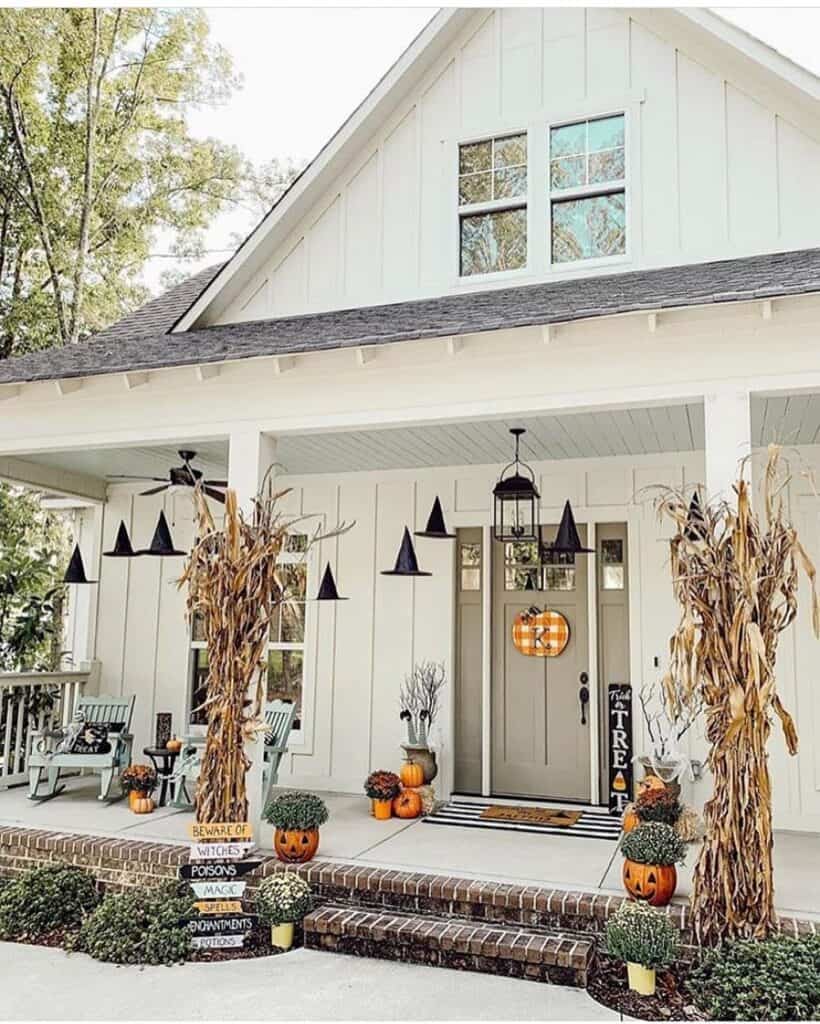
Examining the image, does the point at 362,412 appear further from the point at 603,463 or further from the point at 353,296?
the point at 603,463

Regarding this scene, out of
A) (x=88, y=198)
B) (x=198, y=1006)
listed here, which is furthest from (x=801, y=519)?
(x=88, y=198)

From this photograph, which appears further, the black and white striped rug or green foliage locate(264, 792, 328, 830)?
the black and white striped rug

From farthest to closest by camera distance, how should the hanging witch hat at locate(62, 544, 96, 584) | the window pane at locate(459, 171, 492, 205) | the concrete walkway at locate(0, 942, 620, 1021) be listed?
1. the hanging witch hat at locate(62, 544, 96, 584)
2. the window pane at locate(459, 171, 492, 205)
3. the concrete walkway at locate(0, 942, 620, 1021)

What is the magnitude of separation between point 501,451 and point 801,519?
237 centimetres

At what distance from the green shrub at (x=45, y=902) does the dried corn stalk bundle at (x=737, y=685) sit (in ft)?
11.3

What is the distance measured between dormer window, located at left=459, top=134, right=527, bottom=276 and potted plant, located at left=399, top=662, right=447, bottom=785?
3.37 metres

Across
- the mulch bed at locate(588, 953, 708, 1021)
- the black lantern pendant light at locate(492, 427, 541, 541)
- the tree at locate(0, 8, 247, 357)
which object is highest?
the tree at locate(0, 8, 247, 357)

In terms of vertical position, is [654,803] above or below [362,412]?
below

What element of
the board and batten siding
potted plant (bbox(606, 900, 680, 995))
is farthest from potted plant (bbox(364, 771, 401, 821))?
the board and batten siding

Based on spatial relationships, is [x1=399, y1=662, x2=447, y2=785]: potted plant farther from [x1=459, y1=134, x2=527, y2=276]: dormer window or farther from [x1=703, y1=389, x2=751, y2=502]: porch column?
[x1=703, y1=389, x2=751, y2=502]: porch column

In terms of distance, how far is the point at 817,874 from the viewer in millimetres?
5250

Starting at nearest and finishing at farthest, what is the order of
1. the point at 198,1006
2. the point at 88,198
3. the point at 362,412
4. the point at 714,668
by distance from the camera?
1. the point at 198,1006
2. the point at 714,668
3. the point at 362,412
4. the point at 88,198

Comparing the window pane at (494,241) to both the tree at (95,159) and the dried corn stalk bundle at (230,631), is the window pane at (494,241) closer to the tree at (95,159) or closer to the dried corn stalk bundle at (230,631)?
the dried corn stalk bundle at (230,631)

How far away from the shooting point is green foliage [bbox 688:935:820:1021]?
378 cm
